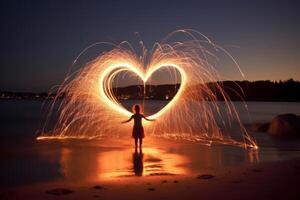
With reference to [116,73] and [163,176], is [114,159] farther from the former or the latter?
[116,73]

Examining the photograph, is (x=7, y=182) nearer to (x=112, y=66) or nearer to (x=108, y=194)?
(x=108, y=194)

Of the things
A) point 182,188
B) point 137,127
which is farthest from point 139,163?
point 182,188

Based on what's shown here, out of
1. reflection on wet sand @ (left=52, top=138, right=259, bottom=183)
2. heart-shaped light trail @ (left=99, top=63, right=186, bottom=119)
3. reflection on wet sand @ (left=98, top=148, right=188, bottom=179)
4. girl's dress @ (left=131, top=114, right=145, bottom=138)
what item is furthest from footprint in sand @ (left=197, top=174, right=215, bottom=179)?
heart-shaped light trail @ (left=99, top=63, right=186, bottom=119)

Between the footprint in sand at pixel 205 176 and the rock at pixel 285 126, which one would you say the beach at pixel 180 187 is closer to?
the footprint in sand at pixel 205 176

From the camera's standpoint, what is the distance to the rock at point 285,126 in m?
24.7

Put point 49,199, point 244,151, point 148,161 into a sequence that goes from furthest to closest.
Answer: point 244,151 < point 148,161 < point 49,199

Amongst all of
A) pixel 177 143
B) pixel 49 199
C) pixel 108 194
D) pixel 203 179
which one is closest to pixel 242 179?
pixel 203 179

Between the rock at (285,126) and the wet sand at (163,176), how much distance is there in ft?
28.4

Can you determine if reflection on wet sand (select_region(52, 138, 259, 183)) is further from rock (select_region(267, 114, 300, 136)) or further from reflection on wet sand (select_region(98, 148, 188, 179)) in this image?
rock (select_region(267, 114, 300, 136))

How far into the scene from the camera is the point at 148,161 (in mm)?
13992

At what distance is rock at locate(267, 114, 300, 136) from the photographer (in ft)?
81.0

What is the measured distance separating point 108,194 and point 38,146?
457 inches

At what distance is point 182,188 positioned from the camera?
9680 millimetres

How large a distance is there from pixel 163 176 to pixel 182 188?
5.10 ft
